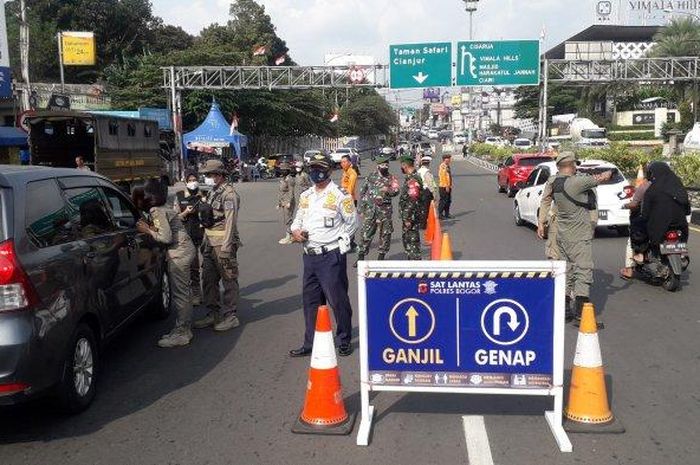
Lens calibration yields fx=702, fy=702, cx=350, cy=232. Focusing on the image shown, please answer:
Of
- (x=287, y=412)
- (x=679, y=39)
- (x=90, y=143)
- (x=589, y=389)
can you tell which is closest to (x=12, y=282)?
(x=287, y=412)

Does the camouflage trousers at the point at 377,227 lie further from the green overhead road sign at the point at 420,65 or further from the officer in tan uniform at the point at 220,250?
the green overhead road sign at the point at 420,65

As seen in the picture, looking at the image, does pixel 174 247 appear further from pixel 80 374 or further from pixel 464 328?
pixel 464 328

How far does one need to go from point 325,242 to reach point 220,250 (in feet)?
5.15

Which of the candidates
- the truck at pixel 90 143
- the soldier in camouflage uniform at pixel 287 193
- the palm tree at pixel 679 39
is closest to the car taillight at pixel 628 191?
the soldier in camouflage uniform at pixel 287 193

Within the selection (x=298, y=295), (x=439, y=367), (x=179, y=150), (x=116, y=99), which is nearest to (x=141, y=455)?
(x=439, y=367)

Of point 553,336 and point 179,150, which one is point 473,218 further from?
point 179,150

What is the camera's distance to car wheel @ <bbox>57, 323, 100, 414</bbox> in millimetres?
4637

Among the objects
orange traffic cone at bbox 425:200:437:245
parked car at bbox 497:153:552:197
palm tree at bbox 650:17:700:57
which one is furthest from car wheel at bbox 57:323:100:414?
palm tree at bbox 650:17:700:57

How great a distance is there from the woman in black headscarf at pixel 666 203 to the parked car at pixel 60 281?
6037 mm

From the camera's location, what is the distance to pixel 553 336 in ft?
14.1

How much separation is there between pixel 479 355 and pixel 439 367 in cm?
26

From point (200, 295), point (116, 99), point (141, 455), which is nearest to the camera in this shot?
Result: point (141, 455)

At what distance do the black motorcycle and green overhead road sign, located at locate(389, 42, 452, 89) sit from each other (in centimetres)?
2542

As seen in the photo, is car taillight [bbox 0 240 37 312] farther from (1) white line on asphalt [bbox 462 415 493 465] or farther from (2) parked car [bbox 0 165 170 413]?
(1) white line on asphalt [bbox 462 415 493 465]
